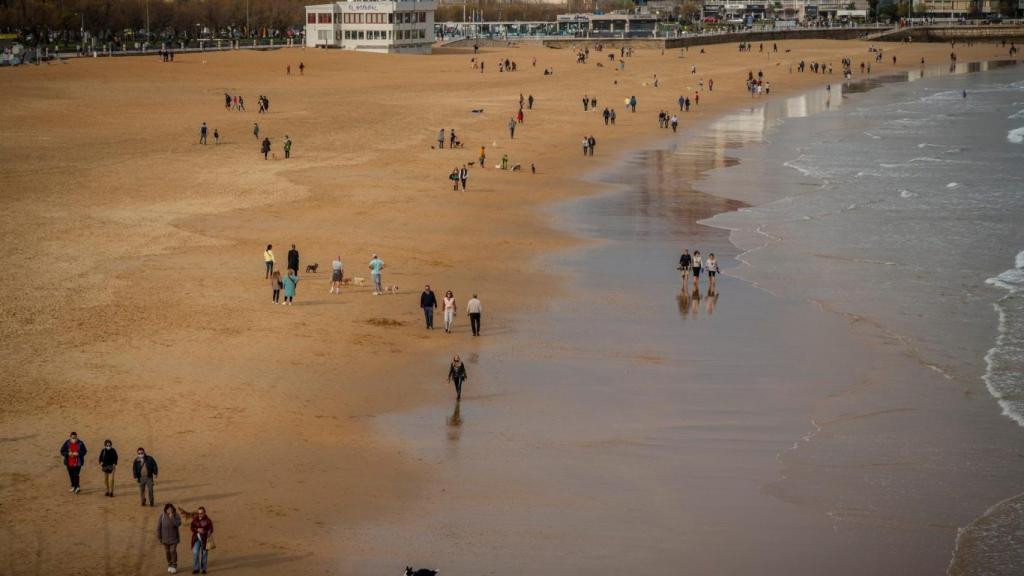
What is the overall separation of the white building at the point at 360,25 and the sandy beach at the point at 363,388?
7002 centimetres

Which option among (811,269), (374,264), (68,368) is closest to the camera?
(68,368)

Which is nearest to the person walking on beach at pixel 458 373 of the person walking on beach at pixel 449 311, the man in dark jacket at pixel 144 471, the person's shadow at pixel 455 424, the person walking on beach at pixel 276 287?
the person's shadow at pixel 455 424

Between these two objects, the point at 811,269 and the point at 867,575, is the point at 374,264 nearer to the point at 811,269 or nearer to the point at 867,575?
the point at 811,269

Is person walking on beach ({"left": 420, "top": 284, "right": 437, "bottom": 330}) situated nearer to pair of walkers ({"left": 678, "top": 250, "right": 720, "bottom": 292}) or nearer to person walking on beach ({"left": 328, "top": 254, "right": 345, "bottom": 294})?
person walking on beach ({"left": 328, "top": 254, "right": 345, "bottom": 294})

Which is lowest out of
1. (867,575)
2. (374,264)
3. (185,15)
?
(867,575)

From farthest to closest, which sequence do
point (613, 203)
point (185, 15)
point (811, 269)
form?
point (185, 15) → point (613, 203) → point (811, 269)

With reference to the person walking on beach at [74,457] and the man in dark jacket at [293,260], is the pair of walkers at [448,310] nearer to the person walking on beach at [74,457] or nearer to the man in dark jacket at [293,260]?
the man in dark jacket at [293,260]

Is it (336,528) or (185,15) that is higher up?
(185,15)

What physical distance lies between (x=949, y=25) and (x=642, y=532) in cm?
17702

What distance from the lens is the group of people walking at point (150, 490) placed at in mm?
15438

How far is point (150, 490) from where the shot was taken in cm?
1734

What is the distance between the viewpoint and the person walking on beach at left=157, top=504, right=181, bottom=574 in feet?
50.5

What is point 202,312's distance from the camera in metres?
27.5

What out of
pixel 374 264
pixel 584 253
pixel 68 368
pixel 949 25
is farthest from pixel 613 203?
pixel 949 25
